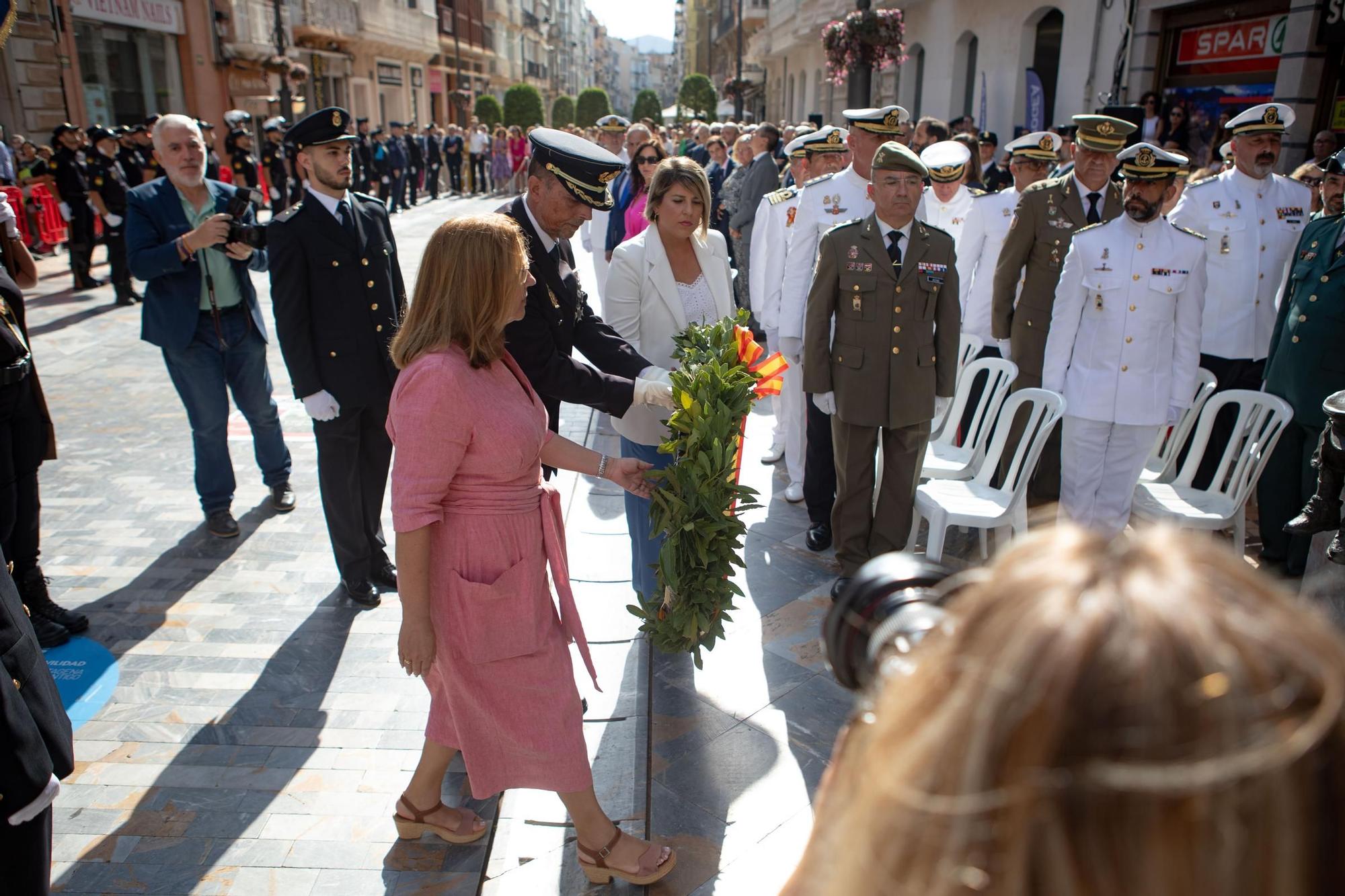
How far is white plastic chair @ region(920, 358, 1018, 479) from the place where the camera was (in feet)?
15.7

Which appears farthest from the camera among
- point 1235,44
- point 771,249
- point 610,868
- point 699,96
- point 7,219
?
point 699,96

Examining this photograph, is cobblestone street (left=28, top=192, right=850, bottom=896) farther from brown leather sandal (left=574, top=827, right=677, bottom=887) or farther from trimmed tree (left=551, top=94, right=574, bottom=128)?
trimmed tree (left=551, top=94, right=574, bottom=128)

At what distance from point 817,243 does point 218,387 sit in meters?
3.36

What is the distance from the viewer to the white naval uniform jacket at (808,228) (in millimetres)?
5121

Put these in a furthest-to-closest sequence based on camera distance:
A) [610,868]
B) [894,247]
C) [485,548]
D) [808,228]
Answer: [808,228] → [894,247] → [610,868] → [485,548]

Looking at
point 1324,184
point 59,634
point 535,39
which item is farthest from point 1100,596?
point 535,39

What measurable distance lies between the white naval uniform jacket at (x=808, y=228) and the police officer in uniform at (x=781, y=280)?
130 mm

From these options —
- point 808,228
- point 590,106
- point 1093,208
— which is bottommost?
point 808,228

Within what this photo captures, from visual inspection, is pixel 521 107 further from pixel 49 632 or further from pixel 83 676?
pixel 83 676

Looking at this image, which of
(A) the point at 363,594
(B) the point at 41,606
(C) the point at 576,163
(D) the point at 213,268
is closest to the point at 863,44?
(D) the point at 213,268

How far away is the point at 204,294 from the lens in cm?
484

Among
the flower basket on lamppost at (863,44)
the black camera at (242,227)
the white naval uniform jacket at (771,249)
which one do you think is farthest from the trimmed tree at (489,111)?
the black camera at (242,227)

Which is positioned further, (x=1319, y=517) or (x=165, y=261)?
(x=165, y=261)

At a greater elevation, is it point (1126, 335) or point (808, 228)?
point (808, 228)
